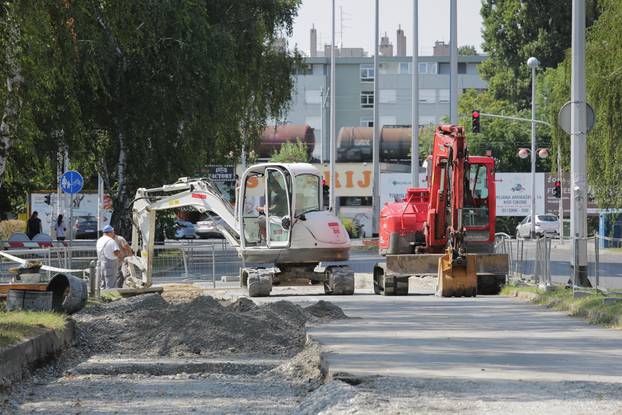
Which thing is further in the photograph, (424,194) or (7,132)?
(424,194)

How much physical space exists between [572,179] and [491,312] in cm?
409

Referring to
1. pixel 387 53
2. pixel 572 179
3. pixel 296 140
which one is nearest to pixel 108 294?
pixel 572 179

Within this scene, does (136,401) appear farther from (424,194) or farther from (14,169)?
(424,194)

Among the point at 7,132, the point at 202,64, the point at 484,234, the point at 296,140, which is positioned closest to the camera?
the point at 7,132

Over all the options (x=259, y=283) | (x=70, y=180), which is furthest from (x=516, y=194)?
(x=259, y=283)

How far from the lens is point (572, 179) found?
2528cm

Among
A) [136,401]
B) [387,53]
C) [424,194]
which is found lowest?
[136,401]

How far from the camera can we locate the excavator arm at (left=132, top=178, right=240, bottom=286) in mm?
31641

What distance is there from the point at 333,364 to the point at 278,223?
1821 centimetres

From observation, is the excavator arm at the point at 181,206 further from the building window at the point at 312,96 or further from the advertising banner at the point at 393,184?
the building window at the point at 312,96

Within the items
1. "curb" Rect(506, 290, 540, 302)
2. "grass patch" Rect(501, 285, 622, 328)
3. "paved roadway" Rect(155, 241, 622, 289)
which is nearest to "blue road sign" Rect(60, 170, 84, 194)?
"paved roadway" Rect(155, 241, 622, 289)

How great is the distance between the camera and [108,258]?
96.1 feet

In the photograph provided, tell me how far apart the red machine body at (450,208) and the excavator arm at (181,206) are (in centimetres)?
401

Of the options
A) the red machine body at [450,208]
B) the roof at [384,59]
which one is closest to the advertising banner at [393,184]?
the roof at [384,59]
